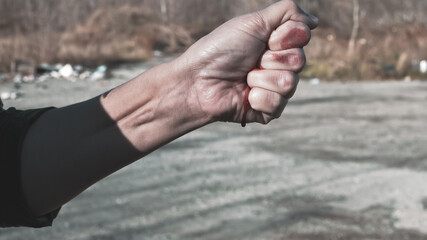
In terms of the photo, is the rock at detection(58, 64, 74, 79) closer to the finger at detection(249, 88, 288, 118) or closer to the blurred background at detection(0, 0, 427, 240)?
the blurred background at detection(0, 0, 427, 240)

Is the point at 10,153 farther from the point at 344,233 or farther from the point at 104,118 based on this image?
the point at 344,233

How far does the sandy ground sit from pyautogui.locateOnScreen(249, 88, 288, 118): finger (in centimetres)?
175

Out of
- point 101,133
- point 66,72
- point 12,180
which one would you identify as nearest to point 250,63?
point 101,133

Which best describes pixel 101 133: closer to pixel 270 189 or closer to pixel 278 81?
pixel 278 81

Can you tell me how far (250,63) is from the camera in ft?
4.83

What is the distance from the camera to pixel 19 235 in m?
3.16

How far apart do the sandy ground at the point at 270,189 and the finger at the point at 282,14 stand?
1842 millimetres

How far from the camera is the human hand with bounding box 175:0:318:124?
56.2 inches

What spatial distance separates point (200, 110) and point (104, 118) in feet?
0.72

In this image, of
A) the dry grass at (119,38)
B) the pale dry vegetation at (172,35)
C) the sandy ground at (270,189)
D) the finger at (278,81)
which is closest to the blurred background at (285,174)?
the sandy ground at (270,189)

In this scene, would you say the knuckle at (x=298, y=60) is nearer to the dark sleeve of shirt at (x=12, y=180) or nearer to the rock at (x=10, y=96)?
the dark sleeve of shirt at (x=12, y=180)

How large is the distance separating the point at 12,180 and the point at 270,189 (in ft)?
8.65

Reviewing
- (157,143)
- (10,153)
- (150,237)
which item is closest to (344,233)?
(150,237)

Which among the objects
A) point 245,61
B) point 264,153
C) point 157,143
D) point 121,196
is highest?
point 245,61
